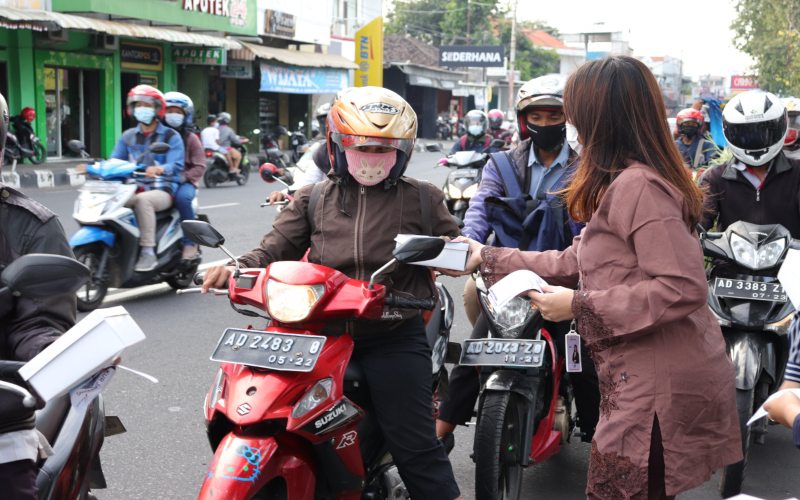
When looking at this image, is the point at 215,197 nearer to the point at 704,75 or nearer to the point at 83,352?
the point at 83,352

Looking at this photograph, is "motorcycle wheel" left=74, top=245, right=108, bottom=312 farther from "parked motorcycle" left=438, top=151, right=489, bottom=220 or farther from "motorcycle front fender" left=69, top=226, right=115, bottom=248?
"parked motorcycle" left=438, top=151, right=489, bottom=220

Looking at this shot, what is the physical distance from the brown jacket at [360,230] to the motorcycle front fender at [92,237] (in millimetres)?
4556

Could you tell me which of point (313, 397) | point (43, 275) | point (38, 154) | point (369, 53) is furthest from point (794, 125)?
point (369, 53)

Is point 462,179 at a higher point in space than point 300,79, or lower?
lower

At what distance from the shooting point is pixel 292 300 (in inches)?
120

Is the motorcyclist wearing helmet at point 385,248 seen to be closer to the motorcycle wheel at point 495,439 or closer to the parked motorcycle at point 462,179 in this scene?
the motorcycle wheel at point 495,439

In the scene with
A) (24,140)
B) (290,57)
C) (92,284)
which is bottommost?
(92,284)

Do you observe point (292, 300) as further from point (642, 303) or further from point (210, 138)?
point (210, 138)

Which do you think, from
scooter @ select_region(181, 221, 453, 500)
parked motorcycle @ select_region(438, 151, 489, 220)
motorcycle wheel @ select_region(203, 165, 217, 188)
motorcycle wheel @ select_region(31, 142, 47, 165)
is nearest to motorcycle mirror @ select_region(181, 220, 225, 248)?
scooter @ select_region(181, 221, 453, 500)

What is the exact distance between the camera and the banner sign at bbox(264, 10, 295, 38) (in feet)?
101

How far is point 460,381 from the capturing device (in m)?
4.21

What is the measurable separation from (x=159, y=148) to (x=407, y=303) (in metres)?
5.40

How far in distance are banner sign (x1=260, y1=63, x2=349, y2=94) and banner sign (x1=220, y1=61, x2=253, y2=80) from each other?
1.74 feet

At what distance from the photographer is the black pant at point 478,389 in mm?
4207
